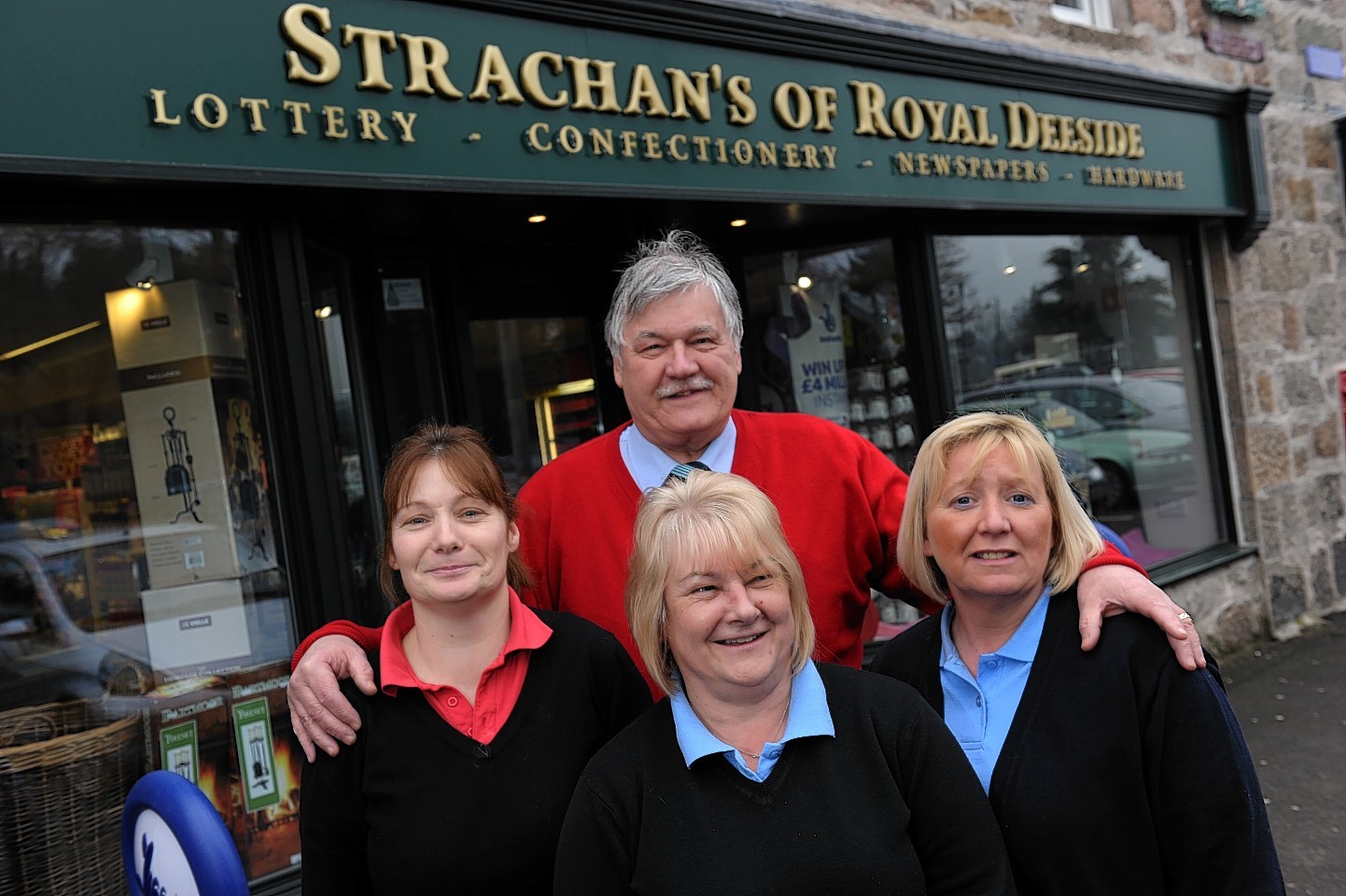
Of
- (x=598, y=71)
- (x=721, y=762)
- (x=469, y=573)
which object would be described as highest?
(x=598, y=71)

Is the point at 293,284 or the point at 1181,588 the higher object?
the point at 293,284

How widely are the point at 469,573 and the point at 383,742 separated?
336 mm

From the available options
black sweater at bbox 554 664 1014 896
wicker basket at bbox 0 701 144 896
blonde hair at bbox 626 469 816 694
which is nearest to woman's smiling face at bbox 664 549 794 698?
blonde hair at bbox 626 469 816 694

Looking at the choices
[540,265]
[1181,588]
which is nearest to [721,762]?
[540,265]

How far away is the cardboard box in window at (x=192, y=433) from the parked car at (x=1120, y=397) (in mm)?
4095

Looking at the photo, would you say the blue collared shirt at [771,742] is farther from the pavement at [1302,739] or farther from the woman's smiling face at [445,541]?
the pavement at [1302,739]

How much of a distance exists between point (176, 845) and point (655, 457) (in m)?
1.29

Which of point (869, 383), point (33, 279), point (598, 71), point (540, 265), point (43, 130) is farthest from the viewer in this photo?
point (869, 383)

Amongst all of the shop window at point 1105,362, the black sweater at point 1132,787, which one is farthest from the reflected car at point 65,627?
the shop window at point 1105,362

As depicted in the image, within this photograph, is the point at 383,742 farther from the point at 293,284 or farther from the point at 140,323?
the point at 140,323

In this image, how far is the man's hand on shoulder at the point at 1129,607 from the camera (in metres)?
1.72

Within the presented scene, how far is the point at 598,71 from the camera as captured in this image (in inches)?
156

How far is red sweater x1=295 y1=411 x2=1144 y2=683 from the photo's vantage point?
2396 mm

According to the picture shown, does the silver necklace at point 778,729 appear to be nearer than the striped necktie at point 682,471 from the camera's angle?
Yes
